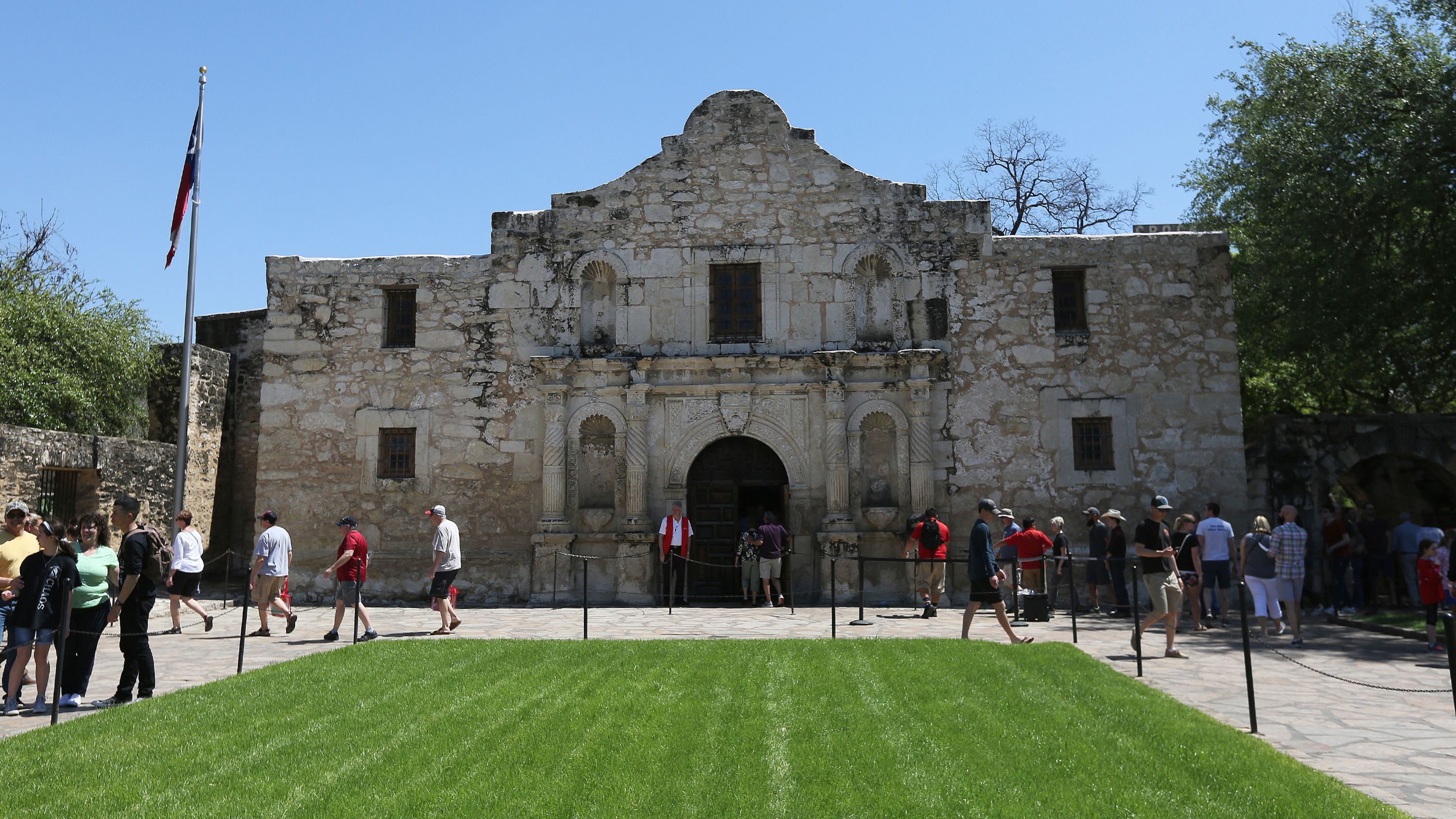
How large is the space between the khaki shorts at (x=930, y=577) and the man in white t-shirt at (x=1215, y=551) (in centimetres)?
321

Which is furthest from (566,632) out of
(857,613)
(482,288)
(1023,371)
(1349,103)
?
(1349,103)

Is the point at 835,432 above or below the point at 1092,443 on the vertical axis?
above

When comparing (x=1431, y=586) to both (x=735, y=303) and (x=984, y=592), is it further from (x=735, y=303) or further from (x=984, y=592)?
(x=735, y=303)

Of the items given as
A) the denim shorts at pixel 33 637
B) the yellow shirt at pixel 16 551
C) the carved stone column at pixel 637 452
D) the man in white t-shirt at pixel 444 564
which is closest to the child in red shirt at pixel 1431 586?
the carved stone column at pixel 637 452

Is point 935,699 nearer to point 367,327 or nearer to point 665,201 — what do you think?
point 665,201

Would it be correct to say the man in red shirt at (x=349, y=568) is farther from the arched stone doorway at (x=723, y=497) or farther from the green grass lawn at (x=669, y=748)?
the arched stone doorway at (x=723, y=497)

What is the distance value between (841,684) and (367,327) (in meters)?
11.5

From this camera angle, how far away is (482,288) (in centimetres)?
1653

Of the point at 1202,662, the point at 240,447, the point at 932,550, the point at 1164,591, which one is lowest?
the point at 1202,662

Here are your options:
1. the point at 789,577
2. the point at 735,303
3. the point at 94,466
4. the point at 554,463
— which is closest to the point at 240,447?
the point at 94,466

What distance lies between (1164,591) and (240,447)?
55.1ft

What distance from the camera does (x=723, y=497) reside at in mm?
15977

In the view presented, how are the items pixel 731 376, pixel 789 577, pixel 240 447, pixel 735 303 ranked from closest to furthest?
pixel 789 577
pixel 731 376
pixel 735 303
pixel 240 447

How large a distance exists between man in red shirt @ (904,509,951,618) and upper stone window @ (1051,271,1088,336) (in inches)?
168
